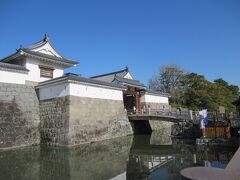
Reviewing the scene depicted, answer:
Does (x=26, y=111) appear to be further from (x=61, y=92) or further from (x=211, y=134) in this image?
(x=211, y=134)

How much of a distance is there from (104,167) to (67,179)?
176 cm

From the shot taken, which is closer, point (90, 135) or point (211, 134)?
point (211, 134)

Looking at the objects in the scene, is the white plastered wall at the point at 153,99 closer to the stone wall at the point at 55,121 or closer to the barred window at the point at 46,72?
the barred window at the point at 46,72

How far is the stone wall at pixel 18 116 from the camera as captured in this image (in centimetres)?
1320

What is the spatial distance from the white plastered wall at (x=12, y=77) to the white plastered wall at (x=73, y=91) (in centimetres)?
151

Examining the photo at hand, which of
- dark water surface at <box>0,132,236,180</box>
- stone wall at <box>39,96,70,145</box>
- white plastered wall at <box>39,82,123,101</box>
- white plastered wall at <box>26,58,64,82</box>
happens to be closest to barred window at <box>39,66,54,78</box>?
white plastered wall at <box>26,58,64,82</box>

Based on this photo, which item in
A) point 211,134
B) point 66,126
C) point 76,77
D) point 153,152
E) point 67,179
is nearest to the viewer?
point 67,179

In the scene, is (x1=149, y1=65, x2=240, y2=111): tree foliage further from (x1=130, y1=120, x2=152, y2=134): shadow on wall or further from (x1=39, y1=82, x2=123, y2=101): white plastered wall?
(x1=39, y1=82, x2=123, y2=101): white plastered wall

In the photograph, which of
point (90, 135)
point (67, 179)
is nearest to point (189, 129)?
point (90, 135)

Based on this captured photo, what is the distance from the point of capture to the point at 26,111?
14.8 meters

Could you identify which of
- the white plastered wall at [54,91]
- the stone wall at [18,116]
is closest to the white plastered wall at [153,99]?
the white plastered wall at [54,91]

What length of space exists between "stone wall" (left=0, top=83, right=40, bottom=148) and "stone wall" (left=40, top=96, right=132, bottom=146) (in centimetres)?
63

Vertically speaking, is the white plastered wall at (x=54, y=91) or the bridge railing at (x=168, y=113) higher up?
the white plastered wall at (x=54, y=91)

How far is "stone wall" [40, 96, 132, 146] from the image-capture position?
1388 cm
